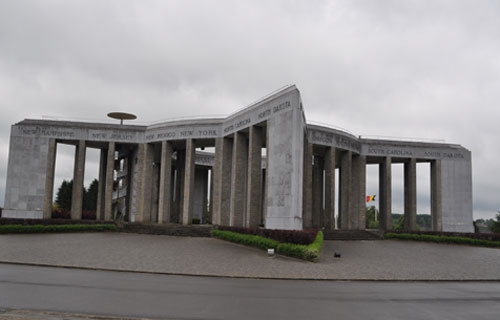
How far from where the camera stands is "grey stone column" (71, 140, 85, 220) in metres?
39.1

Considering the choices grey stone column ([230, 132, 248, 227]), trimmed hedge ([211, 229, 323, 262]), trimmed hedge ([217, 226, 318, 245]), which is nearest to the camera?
trimmed hedge ([211, 229, 323, 262])

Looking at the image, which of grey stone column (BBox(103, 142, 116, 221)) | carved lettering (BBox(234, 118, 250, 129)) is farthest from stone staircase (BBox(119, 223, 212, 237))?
carved lettering (BBox(234, 118, 250, 129))

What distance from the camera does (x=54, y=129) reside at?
129 feet

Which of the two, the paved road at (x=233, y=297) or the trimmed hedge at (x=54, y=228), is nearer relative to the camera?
the paved road at (x=233, y=297)

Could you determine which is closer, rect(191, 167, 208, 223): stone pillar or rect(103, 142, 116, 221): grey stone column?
rect(103, 142, 116, 221): grey stone column

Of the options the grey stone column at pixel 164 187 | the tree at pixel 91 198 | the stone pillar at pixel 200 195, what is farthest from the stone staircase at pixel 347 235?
the tree at pixel 91 198

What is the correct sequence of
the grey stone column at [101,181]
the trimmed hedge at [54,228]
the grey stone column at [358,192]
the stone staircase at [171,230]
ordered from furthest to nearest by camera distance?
the grey stone column at [101,181]
the grey stone column at [358,192]
the stone staircase at [171,230]
the trimmed hedge at [54,228]

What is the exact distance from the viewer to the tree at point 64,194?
66.2m

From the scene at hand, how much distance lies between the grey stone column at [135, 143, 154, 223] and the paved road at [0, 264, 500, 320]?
994 inches

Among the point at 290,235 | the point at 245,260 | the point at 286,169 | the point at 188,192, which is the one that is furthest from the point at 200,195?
the point at 245,260

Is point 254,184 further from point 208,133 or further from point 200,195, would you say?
point 200,195

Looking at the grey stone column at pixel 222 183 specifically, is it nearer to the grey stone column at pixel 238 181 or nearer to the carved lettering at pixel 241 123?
the grey stone column at pixel 238 181

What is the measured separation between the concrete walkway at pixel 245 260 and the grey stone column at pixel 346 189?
1372 cm

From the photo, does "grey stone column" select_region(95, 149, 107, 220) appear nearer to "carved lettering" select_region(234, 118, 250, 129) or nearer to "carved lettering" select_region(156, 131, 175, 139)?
"carved lettering" select_region(156, 131, 175, 139)
